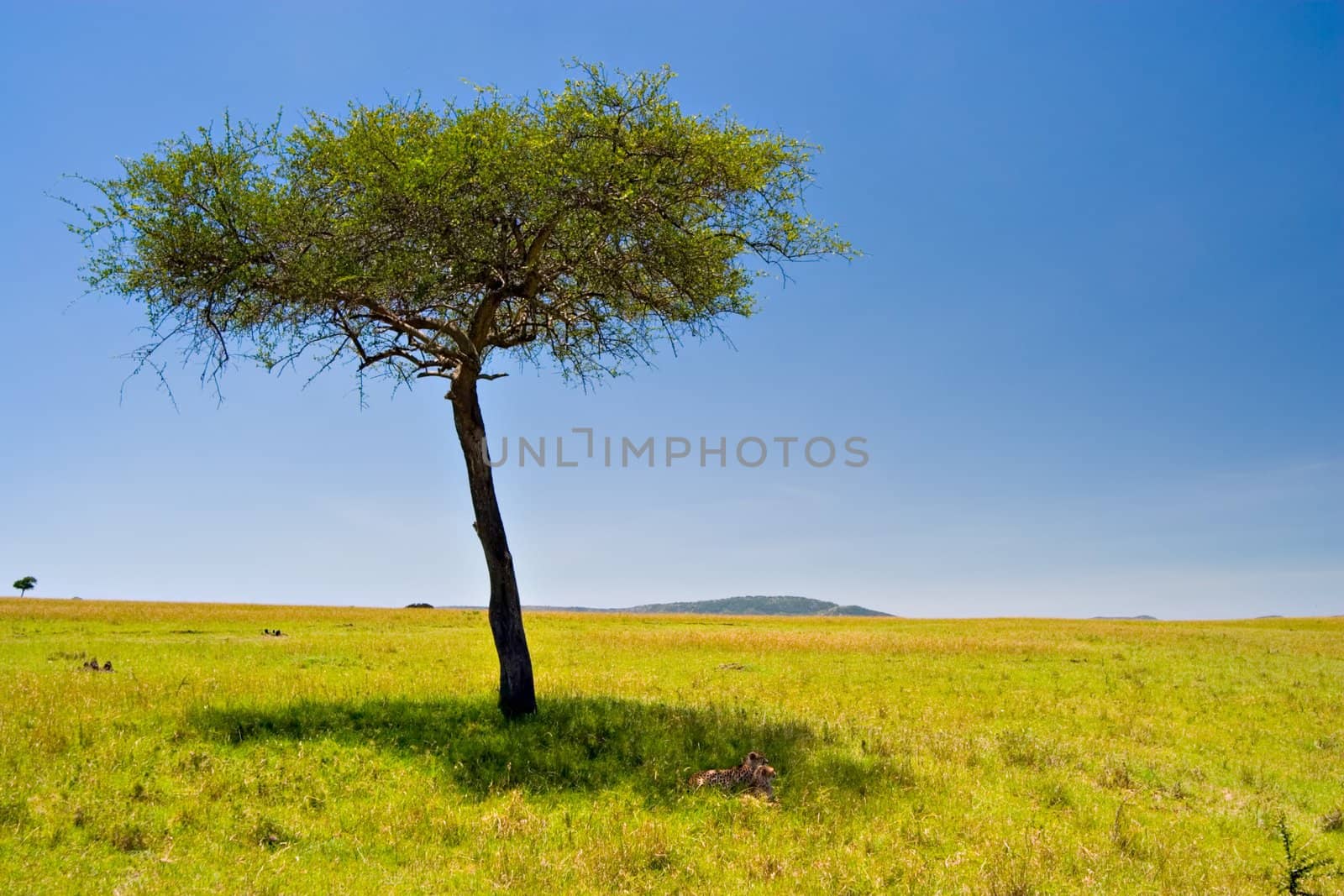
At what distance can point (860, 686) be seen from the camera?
2731 centimetres

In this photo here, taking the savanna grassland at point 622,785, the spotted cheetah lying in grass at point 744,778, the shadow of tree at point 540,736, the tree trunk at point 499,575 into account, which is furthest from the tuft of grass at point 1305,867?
the tree trunk at point 499,575

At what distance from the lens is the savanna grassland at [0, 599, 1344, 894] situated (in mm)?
9938

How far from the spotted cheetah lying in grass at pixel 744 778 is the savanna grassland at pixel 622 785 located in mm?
390

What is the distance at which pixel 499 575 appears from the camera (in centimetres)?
1722

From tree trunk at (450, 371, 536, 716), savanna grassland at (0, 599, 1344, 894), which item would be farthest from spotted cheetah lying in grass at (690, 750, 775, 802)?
tree trunk at (450, 371, 536, 716)

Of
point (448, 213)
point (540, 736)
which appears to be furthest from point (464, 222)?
point (540, 736)

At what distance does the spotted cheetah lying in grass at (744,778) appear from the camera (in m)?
13.0

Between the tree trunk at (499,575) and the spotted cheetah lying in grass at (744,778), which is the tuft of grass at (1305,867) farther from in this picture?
the tree trunk at (499,575)

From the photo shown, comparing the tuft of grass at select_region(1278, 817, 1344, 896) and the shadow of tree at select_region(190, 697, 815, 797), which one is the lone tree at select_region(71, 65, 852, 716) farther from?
the tuft of grass at select_region(1278, 817, 1344, 896)

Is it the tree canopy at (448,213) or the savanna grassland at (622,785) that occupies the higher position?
the tree canopy at (448,213)

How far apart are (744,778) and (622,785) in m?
2.12

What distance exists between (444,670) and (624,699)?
349 inches

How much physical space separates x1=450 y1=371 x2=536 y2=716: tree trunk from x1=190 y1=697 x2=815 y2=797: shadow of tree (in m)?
0.65

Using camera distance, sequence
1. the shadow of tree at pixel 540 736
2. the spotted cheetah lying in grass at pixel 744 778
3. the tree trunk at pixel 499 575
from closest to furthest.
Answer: the spotted cheetah lying in grass at pixel 744 778 → the shadow of tree at pixel 540 736 → the tree trunk at pixel 499 575
